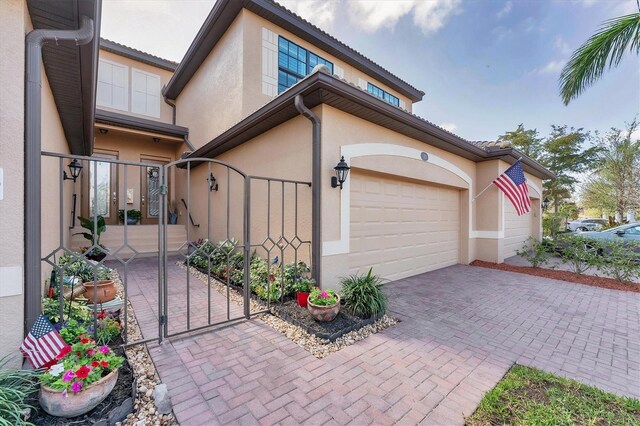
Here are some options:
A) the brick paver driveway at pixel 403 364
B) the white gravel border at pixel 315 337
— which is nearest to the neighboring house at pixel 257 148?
the white gravel border at pixel 315 337

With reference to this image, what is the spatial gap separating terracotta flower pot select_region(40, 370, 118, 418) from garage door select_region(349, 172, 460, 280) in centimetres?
395

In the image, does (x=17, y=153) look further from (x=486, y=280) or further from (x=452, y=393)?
(x=486, y=280)

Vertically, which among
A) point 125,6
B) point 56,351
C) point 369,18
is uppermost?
point 369,18

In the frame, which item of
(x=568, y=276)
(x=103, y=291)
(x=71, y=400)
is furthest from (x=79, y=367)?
(x=568, y=276)

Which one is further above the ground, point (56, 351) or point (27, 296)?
point (27, 296)

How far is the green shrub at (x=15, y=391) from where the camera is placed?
6.00 feet

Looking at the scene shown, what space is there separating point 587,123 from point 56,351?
84.8ft

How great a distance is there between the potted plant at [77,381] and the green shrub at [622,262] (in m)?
10.2

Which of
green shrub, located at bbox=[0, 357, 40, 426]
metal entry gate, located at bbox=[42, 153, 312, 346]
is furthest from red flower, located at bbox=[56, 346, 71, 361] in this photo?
metal entry gate, located at bbox=[42, 153, 312, 346]

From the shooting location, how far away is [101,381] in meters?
2.14

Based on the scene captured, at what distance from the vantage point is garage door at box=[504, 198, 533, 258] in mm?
9320

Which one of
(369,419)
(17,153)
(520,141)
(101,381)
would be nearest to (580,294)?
(369,419)

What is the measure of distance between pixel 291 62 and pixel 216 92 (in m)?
2.57

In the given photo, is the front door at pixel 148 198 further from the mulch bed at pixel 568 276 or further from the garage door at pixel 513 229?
the garage door at pixel 513 229
